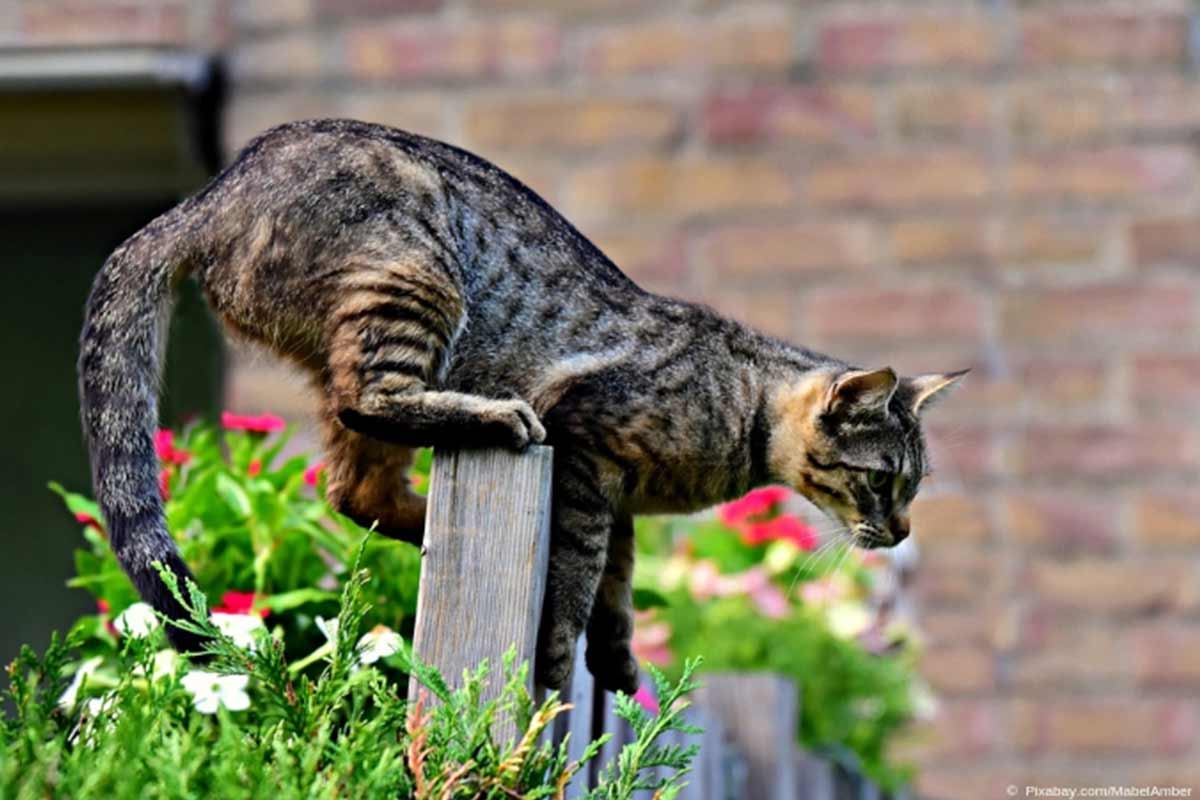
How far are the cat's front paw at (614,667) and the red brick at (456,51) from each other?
310 centimetres

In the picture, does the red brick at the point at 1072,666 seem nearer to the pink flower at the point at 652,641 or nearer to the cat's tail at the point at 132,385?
the pink flower at the point at 652,641

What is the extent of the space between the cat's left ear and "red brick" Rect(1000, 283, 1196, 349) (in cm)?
231

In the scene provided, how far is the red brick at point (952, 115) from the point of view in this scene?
568cm

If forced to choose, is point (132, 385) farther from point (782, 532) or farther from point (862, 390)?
point (782, 532)

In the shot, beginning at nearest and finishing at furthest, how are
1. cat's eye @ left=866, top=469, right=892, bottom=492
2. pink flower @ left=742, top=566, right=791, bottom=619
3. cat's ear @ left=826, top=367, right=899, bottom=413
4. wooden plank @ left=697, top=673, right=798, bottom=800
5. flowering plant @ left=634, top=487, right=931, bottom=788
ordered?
cat's ear @ left=826, top=367, right=899, bottom=413 → cat's eye @ left=866, top=469, right=892, bottom=492 → wooden plank @ left=697, top=673, right=798, bottom=800 → flowering plant @ left=634, top=487, right=931, bottom=788 → pink flower @ left=742, top=566, right=791, bottom=619

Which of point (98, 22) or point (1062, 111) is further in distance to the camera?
point (98, 22)

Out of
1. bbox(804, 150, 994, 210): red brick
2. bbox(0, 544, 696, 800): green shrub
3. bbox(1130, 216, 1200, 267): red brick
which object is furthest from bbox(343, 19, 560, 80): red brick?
bbox(0, 544, 696, 800): green shrub

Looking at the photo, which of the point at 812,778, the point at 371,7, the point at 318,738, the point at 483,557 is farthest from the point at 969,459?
the point at 318,738

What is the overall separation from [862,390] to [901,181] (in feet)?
8.87

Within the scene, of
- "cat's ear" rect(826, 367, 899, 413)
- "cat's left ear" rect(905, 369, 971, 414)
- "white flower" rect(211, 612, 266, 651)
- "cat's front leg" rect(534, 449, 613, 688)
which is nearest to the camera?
"cat's front leg" rect(534, 449, 613, 688)

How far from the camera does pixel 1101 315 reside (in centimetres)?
562

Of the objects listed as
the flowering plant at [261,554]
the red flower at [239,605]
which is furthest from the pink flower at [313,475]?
the red flower at [239,605]

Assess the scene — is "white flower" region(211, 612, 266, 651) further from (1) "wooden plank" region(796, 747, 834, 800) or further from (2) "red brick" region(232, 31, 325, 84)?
(2) "red brick" region(232, 31, 325, 84)

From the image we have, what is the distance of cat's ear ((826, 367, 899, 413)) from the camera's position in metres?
3.07
